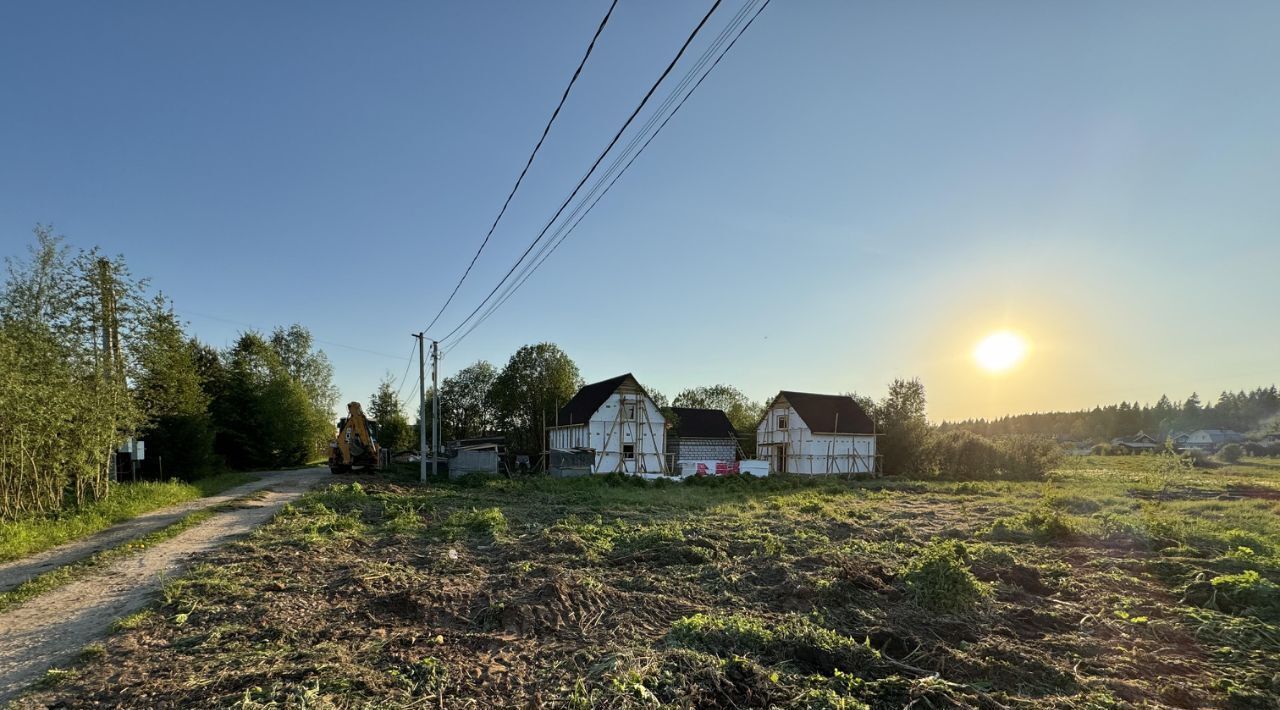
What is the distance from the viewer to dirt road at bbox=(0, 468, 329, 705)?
4938 millimetres

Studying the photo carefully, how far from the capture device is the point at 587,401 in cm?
3394

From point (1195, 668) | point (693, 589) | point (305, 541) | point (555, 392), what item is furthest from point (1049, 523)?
point (555, 392)

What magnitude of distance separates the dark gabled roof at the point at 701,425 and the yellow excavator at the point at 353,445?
18.3 m

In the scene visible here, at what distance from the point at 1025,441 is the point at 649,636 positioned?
116 feet

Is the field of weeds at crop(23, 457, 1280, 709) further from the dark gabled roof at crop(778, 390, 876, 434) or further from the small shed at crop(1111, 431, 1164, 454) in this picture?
the small shed at crop(1111, 431, 1164, 454)

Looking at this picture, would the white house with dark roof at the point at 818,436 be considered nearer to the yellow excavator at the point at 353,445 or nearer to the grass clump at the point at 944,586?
the yellow excavator at the point at 353,445

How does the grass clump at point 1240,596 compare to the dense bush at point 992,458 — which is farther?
the dense bush at point 992,458

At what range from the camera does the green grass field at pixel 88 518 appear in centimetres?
939

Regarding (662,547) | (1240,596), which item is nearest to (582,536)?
(662,547)

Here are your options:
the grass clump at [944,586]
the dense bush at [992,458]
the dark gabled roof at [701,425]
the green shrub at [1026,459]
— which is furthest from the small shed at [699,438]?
the grass clump at [944,586]

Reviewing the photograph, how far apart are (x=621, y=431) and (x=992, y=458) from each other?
2125 cm

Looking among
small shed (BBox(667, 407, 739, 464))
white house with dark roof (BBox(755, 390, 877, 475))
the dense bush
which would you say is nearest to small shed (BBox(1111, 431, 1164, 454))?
the dense bush

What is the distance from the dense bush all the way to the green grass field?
3363 cm

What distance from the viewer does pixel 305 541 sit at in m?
9.68
